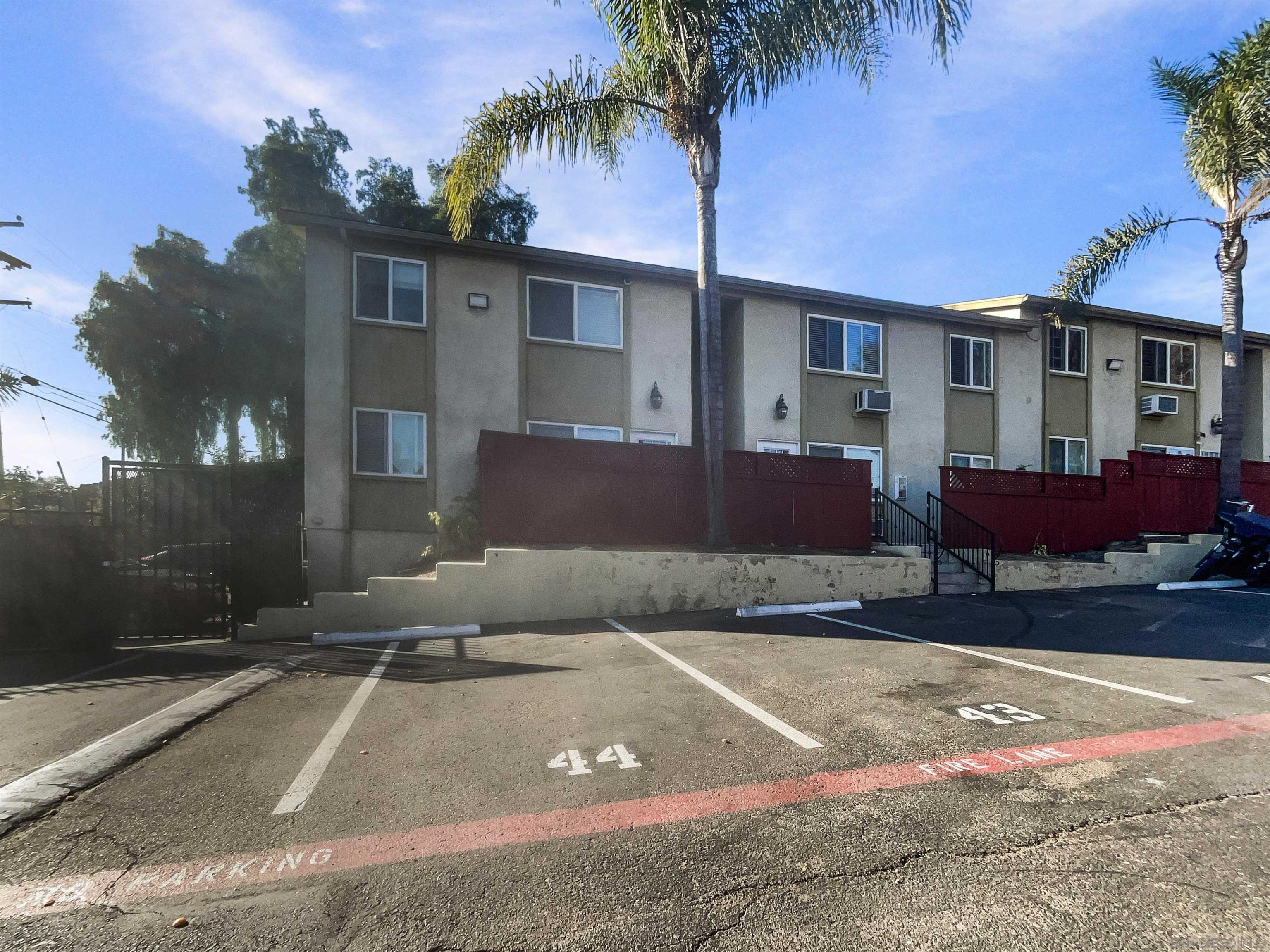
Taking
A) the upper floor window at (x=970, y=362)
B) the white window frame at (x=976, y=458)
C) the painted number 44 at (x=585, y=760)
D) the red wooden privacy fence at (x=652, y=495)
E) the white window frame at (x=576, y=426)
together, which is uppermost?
the upper floor window at (x=970, y=362)

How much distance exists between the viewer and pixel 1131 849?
2.89 metres

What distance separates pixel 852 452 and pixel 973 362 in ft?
15.5

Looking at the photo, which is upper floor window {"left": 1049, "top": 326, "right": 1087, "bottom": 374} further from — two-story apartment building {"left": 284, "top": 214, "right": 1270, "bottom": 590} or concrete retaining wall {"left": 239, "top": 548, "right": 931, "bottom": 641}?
concrete retaining wall {"left": 239, "top": 548, "right": 931, "bottom": 641}

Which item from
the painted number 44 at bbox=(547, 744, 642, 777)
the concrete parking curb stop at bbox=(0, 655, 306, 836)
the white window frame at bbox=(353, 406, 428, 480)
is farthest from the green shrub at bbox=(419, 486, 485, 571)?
the painted number 44 at bbox=(547, 744, 642, 777)

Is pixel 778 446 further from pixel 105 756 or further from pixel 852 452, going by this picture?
pixel 105 756

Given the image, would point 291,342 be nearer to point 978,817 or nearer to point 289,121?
point 289,121

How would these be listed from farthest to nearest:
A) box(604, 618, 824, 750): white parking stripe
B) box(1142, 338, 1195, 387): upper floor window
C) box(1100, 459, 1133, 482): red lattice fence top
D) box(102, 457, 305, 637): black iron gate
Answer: box(1142, 338, 1195, 387): upper floor window
box(1100, 459, 1133, 482): red lattice fence top
box(102, 457, 305, 637): black iron gate
box(604, 618, 824, 750): white parking stripe

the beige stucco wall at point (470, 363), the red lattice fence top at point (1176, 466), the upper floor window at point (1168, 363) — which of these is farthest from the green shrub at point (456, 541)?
the upper floor window at point (1168, 363)

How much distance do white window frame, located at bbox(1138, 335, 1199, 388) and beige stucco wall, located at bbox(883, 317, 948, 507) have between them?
735 centimetres

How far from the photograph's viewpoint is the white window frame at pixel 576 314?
14125mm

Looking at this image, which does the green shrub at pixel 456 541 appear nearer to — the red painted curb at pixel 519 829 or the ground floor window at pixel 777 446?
the ground floor window at pixel 777 446

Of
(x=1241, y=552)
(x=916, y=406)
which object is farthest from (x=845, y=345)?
(x=1241, y=552)

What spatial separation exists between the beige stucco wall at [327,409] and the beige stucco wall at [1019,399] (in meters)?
16.3

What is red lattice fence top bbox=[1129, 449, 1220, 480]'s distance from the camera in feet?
51.6
